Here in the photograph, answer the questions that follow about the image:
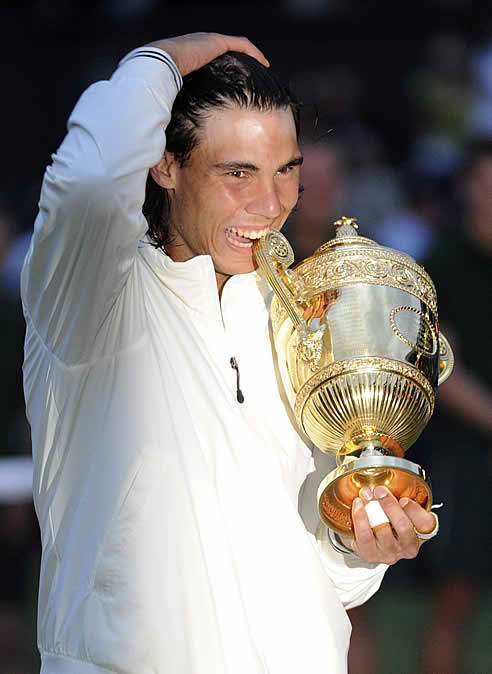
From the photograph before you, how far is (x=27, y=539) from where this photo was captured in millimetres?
4484

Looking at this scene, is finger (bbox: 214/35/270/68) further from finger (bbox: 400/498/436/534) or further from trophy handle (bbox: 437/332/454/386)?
finger (bbox: 400/498/436/534)

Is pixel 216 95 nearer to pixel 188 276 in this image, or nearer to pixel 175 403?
pixel 188 276

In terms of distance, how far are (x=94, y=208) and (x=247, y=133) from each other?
0.46 meters

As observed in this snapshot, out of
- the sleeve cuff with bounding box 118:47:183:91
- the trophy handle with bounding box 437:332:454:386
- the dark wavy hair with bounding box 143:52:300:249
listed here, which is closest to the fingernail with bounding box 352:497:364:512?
the trophy handle with bounding box 437:332:454:386

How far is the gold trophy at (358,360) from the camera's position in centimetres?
183

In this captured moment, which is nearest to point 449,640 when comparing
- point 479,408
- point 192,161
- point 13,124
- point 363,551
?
point 479,408

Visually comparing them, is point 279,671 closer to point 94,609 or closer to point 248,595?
point 248,595

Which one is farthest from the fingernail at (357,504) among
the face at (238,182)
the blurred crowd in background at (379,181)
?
the blurred crowd in background at (379,181)

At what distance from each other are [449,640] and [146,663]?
97.0 inches

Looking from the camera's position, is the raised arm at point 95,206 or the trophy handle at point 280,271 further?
the trophy handle at point 280,271

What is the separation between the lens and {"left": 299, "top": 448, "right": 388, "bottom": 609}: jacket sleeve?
2080mm

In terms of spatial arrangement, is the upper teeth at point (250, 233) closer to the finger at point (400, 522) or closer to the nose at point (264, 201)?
the nose at point (264, 201)

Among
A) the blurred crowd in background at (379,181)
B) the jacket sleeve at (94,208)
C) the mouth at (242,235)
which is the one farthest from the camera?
the blurred crowd in background at (379,181)

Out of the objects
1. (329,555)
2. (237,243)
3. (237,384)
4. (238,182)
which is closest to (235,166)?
(238,182)
